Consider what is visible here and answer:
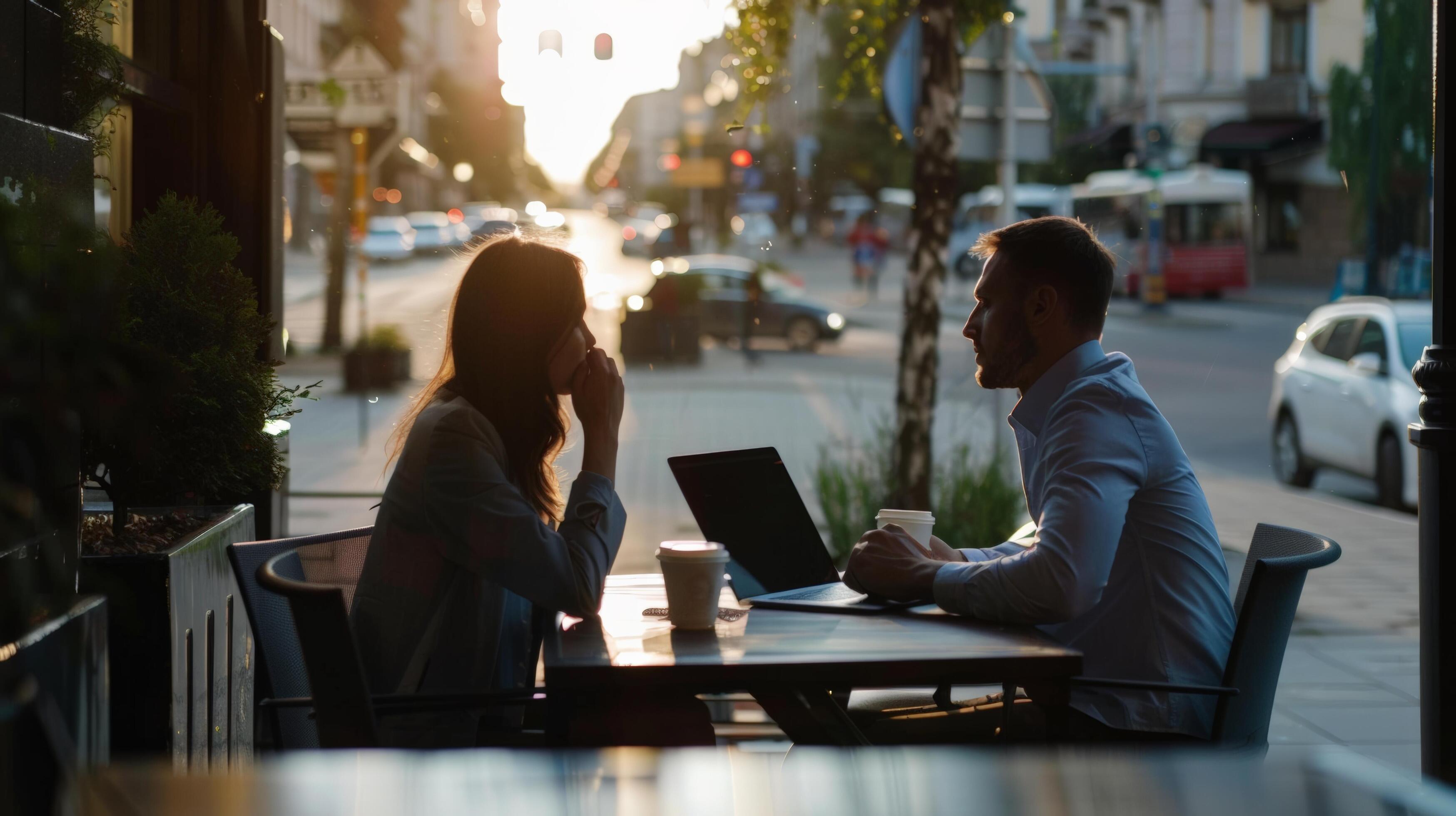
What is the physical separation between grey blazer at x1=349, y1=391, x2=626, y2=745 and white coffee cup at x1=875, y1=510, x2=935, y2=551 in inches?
22.5

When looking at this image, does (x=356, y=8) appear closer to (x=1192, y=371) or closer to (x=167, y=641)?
(x=167, y=641)

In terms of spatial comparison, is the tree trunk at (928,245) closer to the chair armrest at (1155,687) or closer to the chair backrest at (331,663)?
the chair armrest at (1155,687)

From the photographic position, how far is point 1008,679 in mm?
2354

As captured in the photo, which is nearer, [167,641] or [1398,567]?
[167,641]

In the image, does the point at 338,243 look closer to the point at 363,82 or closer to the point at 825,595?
the point at 363,82

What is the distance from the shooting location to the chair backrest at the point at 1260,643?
2.65m

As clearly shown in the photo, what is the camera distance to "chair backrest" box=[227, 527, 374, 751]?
271 cm

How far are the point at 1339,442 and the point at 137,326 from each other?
9.71m

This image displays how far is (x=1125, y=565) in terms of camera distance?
2.78 metres

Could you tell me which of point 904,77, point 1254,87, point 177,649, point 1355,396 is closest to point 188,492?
point 177,649

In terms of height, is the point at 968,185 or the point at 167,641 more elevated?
the point at 968,185

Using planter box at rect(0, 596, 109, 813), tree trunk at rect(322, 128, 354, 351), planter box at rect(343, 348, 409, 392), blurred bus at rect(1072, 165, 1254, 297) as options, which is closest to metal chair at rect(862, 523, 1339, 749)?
planter box at rect(0, 596, 109, 813)

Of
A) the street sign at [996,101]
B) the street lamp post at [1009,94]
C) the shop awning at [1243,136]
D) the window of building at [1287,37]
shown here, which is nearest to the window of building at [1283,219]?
the shop awning at [1243,136]

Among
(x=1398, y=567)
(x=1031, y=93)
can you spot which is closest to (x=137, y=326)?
(x=1031, y=93)
